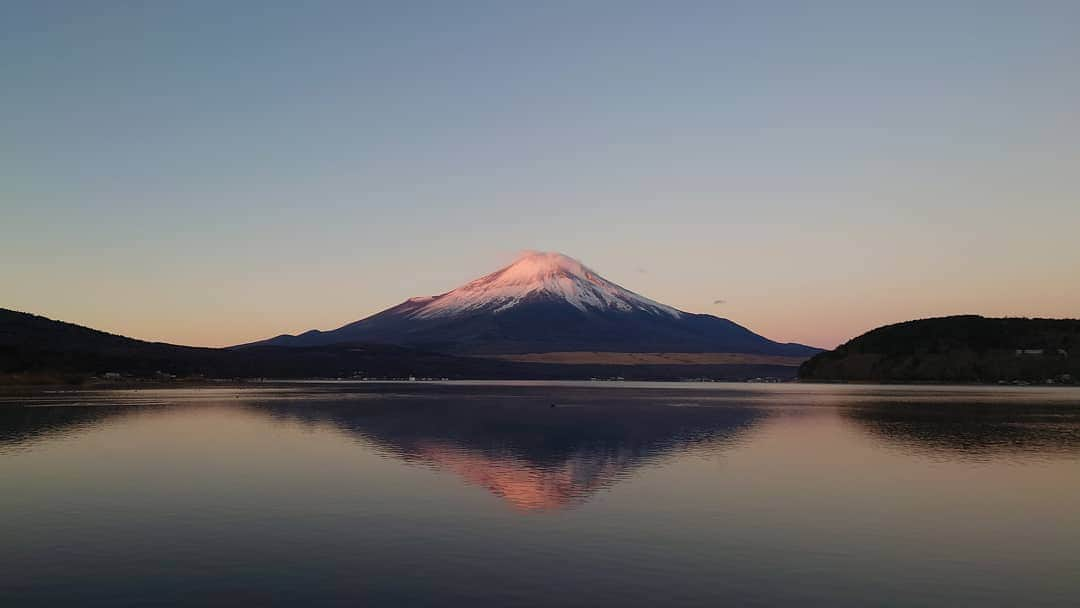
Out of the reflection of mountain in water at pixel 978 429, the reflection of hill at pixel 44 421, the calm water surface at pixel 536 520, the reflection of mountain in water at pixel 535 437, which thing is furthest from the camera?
the reflection of hill at pixel 44 421

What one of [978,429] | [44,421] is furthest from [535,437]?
[44,421]

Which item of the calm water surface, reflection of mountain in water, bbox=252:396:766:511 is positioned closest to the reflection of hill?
the calm water surface

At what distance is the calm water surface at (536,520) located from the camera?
21.8m

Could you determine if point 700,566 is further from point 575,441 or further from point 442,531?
point 575,441

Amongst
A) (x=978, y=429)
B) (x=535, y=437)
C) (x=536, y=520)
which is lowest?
(x=536, y=520)

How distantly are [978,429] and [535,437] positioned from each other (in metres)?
40.3

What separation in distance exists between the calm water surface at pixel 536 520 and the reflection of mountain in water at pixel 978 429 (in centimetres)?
75

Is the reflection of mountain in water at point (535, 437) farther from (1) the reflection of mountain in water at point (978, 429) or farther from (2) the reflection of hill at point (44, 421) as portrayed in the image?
(2) the reflection of hill at point (44, 421)

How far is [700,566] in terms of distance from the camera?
24219 mm

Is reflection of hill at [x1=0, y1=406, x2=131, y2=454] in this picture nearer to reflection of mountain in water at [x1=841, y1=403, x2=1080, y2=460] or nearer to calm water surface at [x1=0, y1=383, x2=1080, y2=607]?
calm water surface at [x1=0, y1=383, x2=1080, y2=607]

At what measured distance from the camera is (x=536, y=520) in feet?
102

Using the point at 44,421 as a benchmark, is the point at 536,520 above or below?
below

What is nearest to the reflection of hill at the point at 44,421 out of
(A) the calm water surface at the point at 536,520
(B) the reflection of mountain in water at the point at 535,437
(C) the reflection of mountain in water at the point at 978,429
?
(A) the calm water surface at the point at 536,520

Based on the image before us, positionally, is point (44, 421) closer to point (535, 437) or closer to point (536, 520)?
point (535, 437)
